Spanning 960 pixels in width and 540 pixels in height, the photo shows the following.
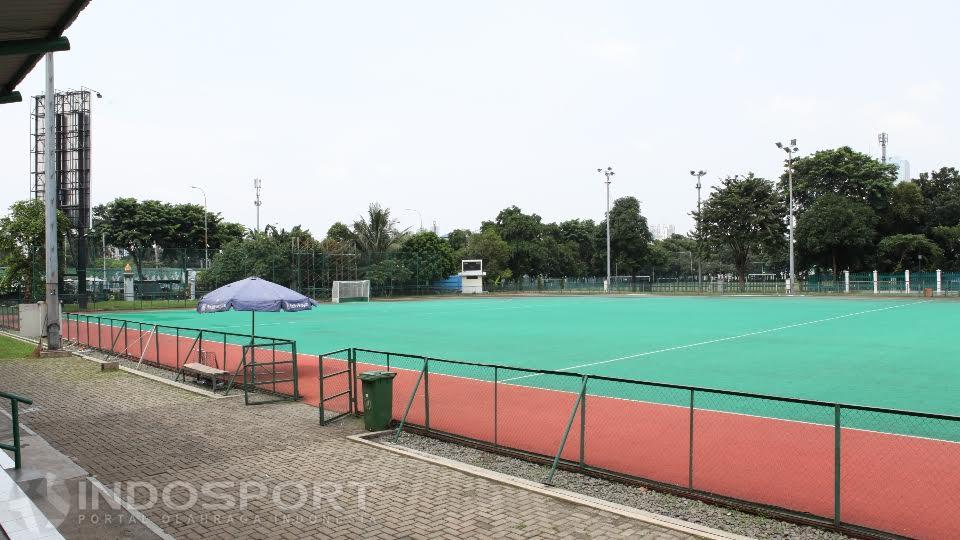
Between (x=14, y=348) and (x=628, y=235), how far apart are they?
85044 millimetres

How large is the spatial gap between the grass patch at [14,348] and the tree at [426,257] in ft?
166

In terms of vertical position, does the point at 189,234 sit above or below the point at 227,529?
above

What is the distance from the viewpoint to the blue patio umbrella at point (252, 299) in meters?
14.8

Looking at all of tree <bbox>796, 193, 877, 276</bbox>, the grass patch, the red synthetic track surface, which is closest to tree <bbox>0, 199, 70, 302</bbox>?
the grass patch

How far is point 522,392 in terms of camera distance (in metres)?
13.6

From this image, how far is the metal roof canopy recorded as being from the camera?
6574mm

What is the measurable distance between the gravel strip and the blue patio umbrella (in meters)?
6.16

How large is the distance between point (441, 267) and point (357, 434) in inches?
2733

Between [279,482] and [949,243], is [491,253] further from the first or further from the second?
[279,482]

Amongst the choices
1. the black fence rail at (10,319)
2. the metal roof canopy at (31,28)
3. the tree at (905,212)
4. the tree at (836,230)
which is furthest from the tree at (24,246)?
the tree at (905,212)

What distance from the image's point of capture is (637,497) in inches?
301

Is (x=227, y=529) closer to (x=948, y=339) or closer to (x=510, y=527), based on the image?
(x=510, y=527)

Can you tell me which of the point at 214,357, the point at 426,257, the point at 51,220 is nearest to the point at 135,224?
the point at 426,257

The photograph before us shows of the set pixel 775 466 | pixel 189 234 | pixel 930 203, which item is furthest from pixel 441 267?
pixel 775 466
